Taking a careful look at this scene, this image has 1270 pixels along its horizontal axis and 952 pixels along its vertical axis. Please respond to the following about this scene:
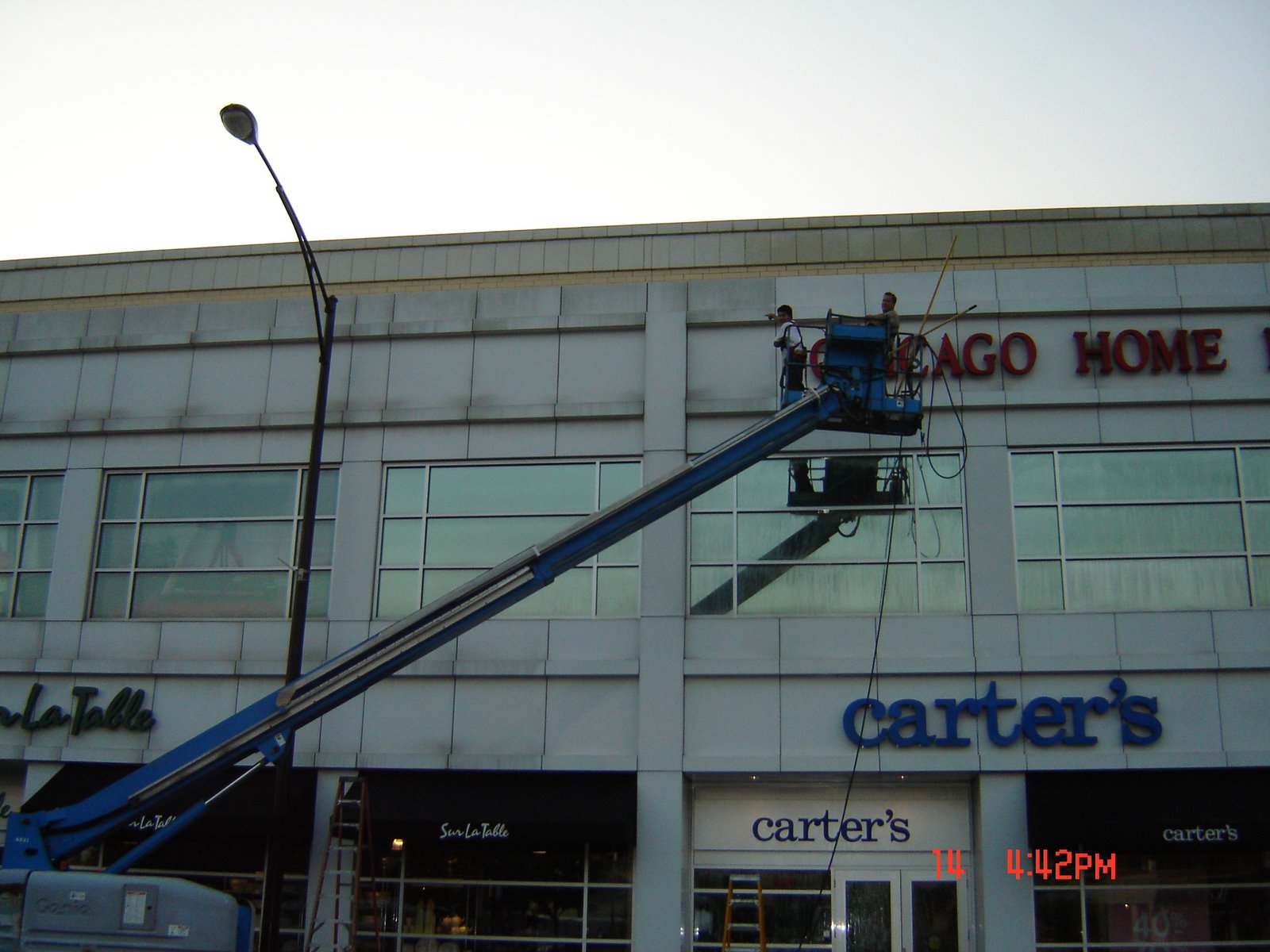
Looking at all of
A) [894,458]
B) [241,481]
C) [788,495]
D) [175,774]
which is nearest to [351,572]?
[241,481]

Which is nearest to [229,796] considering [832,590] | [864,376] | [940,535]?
[832,590]

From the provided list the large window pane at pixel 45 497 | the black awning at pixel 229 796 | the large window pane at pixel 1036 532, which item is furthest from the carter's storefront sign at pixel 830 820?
the large window pane at pixel 45 497

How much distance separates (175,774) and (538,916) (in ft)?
20.0

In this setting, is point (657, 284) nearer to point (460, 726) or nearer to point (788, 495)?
point (788, 495)

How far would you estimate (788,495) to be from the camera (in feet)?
58.0

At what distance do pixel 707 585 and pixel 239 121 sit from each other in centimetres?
881

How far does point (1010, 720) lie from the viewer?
16250 millimetres

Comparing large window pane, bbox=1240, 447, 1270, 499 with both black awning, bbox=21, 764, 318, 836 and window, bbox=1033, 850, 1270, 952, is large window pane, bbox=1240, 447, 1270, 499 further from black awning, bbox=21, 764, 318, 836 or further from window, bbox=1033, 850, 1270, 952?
black awning, bbox=21, 764, 318, 836

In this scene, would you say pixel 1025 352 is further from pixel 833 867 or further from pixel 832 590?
pixel 833 867

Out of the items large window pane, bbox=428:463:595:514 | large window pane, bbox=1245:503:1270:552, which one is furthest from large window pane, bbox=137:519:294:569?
large window pane, bbox=1245:503:1270:552

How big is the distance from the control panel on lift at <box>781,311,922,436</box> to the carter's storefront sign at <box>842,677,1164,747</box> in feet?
13.0

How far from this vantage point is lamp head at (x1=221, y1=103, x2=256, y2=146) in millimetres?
13781

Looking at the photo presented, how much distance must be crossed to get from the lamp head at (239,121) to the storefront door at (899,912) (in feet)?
40.7
